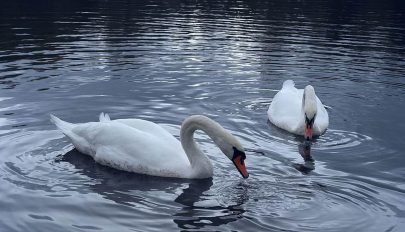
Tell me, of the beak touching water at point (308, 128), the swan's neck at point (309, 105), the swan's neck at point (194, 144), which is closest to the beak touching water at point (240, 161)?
the swan's neck at point (194, 144)

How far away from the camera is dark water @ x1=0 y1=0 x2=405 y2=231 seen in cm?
1044

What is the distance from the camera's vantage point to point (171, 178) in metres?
11.9

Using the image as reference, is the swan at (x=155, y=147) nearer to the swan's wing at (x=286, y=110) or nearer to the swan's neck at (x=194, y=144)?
the swan's neck at (x=194, y=144)

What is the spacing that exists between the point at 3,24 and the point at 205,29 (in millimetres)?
10101

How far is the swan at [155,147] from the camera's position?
11.4 m

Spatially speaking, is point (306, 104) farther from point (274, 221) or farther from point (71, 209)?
point (71, 209)

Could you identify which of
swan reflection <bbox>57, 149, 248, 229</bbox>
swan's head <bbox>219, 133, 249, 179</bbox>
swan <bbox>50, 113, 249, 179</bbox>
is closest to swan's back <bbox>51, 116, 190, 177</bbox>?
swan <bbox>50, 113, 249, 179</bbox>

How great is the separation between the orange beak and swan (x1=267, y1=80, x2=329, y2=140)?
366 centimetres

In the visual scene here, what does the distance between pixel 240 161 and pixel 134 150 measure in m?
2.07

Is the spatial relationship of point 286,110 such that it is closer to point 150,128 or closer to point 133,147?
point 150,128

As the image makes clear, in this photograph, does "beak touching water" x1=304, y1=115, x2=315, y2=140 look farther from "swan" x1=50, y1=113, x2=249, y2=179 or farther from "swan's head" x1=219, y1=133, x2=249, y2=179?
"swan's head" x1=219, y1=133, x2=249, y2=179

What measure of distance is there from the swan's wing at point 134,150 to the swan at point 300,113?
3.73m

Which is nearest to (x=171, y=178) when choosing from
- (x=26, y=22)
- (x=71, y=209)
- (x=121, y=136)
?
(x=121, y=136)

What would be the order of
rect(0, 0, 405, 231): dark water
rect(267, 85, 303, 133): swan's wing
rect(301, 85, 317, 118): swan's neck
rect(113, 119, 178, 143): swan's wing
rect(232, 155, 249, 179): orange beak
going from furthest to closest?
rect(267, 85, 303, 133): swan's wing → rect(301, 85, 317, 118): swan's neck → rect(113, 119, 178, 143): swan's wing → rect(232, 155, 249, 179): orange beak → rect(0, 0, 405, 231): dark water
